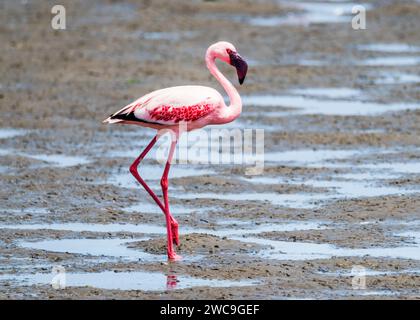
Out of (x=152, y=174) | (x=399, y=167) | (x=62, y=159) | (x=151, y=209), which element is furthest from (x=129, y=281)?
Result: (x=399, y=167)

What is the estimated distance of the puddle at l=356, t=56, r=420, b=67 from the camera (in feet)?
65.9

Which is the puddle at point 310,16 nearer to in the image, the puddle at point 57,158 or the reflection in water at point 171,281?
the puddle at point 57,158

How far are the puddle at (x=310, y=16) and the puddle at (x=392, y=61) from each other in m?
3.60

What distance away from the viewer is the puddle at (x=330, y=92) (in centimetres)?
1786

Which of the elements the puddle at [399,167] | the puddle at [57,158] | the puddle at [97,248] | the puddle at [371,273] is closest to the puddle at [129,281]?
the puddle at [97,248]

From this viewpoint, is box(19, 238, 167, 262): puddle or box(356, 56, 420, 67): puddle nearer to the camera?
box(19, 238, 167, 262): puddle

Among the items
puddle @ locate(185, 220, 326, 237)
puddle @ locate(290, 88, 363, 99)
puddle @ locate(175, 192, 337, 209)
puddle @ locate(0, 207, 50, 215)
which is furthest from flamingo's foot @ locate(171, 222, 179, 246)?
puddle @ locate(290, 88, 363, 99)

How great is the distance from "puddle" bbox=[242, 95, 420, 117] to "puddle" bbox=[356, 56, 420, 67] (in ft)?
9.12

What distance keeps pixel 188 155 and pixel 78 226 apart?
327 centimetres

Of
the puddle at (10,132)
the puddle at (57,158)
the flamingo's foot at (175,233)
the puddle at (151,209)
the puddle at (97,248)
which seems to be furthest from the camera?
the puddle at (10,132)

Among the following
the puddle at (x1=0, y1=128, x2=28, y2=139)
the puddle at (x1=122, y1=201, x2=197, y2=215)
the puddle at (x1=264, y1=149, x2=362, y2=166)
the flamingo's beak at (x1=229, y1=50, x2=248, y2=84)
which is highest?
the flamingo's beak at (x1=229, y1=50, x2=248, y2=84)

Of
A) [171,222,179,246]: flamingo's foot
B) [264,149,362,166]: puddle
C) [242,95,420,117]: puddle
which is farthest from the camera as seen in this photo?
[242,95,420,117]: puddle

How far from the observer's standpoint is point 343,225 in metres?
11.5

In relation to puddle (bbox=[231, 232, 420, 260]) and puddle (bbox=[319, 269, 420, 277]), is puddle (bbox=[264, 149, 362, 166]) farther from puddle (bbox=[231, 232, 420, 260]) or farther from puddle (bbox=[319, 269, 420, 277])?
puddle (bbox=[319, 269, 420, 277])
